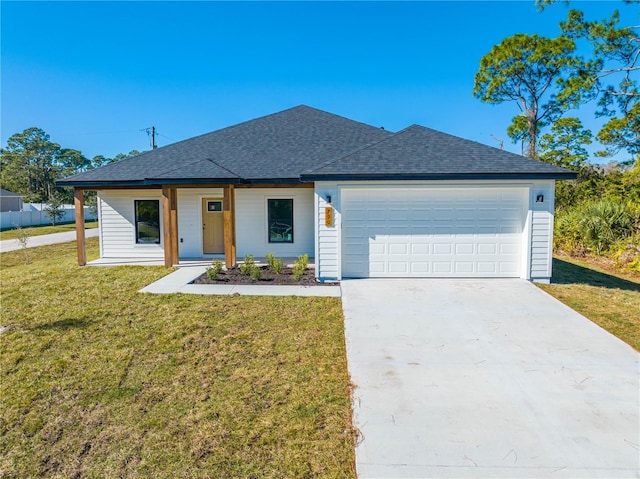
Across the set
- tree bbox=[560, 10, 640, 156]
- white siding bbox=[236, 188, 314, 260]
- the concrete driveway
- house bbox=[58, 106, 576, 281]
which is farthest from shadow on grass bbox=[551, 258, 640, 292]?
tree bbox=[560, 10, 640, 156]

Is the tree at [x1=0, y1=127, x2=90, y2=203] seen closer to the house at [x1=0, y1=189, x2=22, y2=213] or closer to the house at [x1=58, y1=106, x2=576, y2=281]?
the house at [x1=0, y1=189, x2=22, y2=213]

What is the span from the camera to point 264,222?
12.2 metres

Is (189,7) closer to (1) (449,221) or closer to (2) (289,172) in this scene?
(2) (289,172)

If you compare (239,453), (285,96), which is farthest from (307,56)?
(239,453)

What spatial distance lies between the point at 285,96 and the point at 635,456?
23066mm

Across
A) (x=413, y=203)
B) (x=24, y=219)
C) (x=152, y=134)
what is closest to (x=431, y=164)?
(x=413, y=203)

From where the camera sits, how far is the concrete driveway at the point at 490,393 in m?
2.85

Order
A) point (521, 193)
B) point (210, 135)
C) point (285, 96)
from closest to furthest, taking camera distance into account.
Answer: point (521, 193)
point (210, 135)
point (285, 96)

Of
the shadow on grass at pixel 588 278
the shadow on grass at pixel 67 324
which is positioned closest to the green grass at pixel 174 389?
the shadow on grass at pixel 67 324

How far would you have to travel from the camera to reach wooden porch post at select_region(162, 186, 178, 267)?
1034 cm

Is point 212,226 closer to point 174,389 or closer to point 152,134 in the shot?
point 174,389

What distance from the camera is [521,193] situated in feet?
28.9

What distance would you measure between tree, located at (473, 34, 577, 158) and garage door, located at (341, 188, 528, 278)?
21073 millimetres

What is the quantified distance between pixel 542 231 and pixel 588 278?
7.87ft
